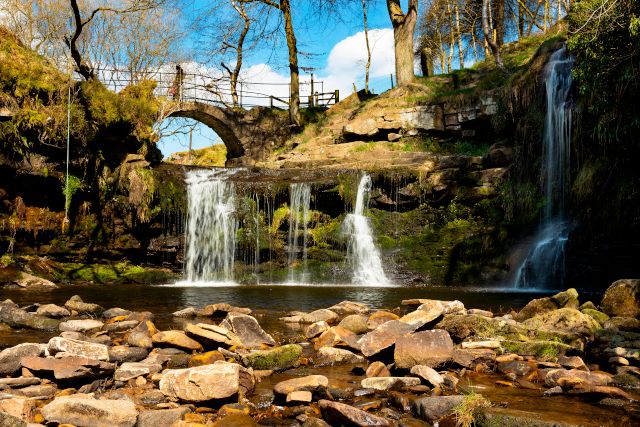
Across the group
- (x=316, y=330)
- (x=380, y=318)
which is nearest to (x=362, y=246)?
(x=380, y=318)

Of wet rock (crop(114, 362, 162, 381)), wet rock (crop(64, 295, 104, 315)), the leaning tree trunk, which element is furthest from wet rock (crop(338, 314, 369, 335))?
the leaning tree trunk

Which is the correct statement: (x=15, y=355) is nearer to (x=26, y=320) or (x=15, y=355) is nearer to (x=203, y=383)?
(x=203, y=383)

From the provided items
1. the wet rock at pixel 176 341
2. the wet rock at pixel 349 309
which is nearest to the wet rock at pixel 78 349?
the wet rock at pixel 176 341

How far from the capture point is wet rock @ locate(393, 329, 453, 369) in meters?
4.64

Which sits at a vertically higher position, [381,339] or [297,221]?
[297,221]

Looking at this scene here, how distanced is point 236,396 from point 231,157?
1014 inches

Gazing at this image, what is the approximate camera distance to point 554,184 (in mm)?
13461

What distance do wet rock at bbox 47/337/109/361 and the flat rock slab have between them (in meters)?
2.71

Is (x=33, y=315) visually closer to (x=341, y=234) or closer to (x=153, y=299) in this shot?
(x=153, y=299)

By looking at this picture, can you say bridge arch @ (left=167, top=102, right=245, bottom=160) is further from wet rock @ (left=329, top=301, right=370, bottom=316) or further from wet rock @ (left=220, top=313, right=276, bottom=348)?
wet rock @ (left=220, top=313, right=276, bottom=348)

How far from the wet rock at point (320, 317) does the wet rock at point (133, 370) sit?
124 inches

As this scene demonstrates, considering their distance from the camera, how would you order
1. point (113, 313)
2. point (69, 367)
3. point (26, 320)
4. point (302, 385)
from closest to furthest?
point (302, 385)
point (69, 367)
point (26, 320)
point (113, 313)

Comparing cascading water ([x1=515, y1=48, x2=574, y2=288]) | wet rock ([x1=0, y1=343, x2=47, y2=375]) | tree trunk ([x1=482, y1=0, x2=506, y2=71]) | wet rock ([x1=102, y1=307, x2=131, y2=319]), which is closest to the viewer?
wet rock ([x1=0, y1=343, x2=47, y2=375])

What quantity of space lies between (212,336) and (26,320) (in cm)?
314
